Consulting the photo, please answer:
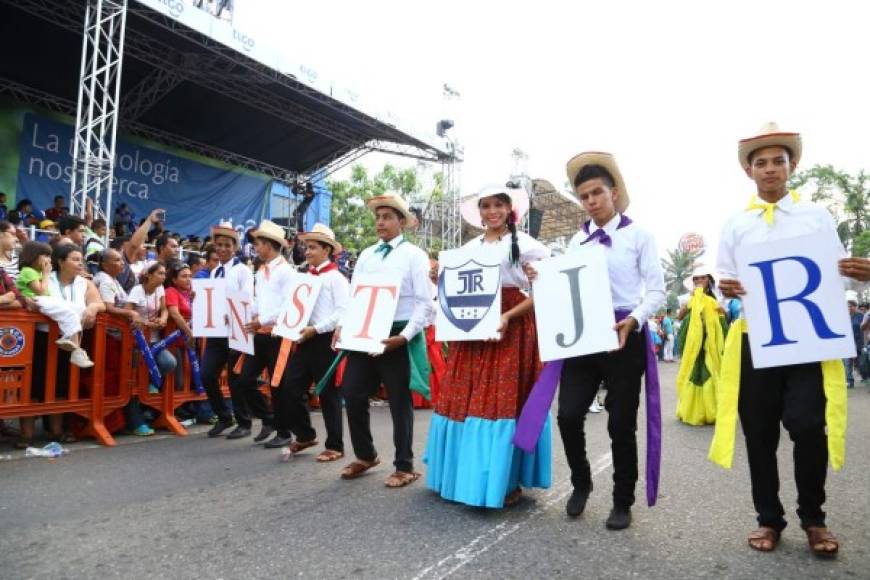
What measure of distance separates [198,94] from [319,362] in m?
14.4

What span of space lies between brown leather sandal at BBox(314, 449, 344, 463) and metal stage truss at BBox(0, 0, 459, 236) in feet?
28.0

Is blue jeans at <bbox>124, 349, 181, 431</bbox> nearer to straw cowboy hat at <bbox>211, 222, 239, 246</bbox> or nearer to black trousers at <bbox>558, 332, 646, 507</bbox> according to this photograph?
straw cowboy hat at <bbox>211, 222, 239, 246</bbox>

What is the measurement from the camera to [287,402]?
16.4 feet

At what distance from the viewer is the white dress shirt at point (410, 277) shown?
4.20m

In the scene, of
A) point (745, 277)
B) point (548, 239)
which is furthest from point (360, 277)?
point (548, 239)

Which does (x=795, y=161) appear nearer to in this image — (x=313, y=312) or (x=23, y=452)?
(x=313, y=312)

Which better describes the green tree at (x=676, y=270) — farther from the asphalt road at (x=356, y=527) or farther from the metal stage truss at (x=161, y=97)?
the asphalt road at (x=356, y=527)

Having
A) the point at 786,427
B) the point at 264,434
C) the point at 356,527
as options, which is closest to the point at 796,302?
the point at 786,427

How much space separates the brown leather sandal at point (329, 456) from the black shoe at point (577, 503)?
6.80 ft

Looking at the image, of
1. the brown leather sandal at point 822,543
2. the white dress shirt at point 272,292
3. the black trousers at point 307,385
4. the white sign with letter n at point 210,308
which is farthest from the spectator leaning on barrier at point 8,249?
the brown leather sandal at point 822,543

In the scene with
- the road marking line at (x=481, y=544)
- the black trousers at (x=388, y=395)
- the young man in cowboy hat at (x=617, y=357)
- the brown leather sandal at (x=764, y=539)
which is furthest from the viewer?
the black trousers at (x=388, y=395)

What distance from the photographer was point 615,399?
10.5 feet

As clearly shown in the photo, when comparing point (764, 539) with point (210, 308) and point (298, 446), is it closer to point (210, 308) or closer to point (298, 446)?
point (298, 446)

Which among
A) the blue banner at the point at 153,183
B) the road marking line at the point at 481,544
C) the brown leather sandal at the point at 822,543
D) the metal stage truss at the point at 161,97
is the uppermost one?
the metal stage truss at the point at 161,97
